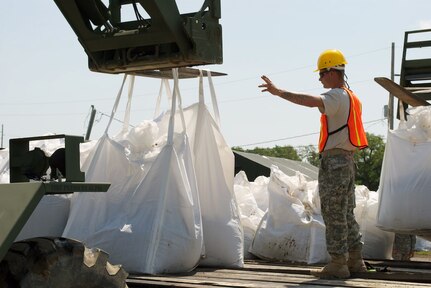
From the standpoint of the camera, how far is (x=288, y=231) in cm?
658

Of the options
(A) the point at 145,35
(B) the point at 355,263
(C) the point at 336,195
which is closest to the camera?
(A) the point at 145,35

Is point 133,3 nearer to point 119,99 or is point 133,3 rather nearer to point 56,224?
point 119,99

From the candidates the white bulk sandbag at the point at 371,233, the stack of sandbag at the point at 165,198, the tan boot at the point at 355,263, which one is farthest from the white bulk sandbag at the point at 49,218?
the white bulk sandbag at the point at 371,233

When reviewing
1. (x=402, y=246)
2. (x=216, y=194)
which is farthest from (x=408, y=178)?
(x=216, y=194)

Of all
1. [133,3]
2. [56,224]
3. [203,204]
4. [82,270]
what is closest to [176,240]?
[203,204]

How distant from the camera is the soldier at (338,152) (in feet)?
17.2

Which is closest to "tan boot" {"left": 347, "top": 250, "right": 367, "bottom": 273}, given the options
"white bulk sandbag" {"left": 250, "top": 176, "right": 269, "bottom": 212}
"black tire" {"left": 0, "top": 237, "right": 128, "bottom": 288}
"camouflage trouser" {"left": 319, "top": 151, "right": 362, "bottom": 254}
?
"camouflage trouser" {"left": 319, "top": 151, "right": 362, "bottom": 254}

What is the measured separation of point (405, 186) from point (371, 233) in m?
0.71

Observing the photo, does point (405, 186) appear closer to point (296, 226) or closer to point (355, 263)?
point (296, 226)

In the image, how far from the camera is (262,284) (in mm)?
4305

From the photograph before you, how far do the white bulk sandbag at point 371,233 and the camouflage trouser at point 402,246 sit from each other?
0.69ft

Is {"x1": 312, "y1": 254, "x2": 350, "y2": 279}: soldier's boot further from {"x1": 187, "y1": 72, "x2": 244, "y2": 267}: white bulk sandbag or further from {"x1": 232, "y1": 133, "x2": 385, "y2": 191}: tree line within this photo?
{"x1": 232, "y1": 133, "x2": 385, "y2": 191}: tree line

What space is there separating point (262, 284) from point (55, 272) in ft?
4.68

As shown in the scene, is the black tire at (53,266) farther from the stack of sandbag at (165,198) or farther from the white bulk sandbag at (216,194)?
the white bulk sandbag at (216,194)
